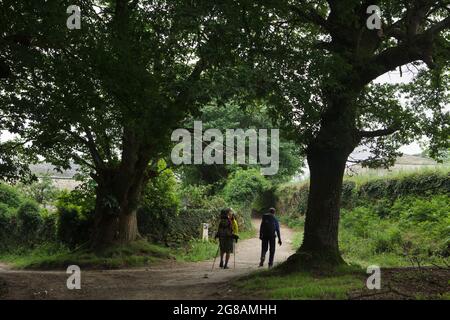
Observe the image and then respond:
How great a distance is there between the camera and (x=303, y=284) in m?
9.94

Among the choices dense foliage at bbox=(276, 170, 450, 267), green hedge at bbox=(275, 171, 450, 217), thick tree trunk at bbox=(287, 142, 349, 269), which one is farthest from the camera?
green hedge at bbox=(275, 171, 450, 217)

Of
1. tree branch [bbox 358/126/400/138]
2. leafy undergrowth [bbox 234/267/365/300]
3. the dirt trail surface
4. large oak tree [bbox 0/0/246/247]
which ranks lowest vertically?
the dirt trail surface

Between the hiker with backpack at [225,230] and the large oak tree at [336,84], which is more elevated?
the large oak tree at [336,84]

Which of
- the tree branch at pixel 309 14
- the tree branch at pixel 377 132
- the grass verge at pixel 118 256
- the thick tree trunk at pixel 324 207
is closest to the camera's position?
the tree branch at pixel 309 14

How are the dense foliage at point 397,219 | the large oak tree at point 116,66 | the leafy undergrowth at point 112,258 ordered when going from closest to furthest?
the large oak tree at point 116,66 < the dense foliage at point 397,219 < the leafy undergrowth at point 112,258

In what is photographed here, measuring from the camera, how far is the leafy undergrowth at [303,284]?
29.5 ft

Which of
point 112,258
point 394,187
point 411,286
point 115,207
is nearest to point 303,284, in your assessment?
point 411,286

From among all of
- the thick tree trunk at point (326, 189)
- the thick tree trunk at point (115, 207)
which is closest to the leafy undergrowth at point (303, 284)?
the thick tree trunk at point (326, 189)

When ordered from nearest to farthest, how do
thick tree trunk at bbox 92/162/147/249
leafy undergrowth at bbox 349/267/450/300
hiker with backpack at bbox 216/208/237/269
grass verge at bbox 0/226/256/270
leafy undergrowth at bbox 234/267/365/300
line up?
leafy undergrowth at bbox 349/267/450/300, leafy undergrowth at bbox 234/267/365/300, hiker with backpack at bbox 216/208/237/269, grass verge at bbox 0/226/256/270, thick tree trunk at bbox 92/162/147/249

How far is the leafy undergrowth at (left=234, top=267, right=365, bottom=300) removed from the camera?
354 inches

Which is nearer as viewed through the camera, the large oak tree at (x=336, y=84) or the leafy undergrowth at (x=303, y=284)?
the leafy undergrowth at (x=303, y=284)

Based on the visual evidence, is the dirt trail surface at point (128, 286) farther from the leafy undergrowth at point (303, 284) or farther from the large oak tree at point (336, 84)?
the large oak tree at point (336, 84)

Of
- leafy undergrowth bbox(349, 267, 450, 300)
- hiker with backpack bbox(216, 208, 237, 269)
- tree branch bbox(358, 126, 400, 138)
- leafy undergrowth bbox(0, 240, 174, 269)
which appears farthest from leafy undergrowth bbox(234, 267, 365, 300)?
leafy undergrowth bbox(0, 240, 174, 269)

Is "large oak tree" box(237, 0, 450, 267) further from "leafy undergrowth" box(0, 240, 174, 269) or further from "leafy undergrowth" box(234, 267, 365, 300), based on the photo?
"leafy undergrowth" box(0, 240, 174, 269)
